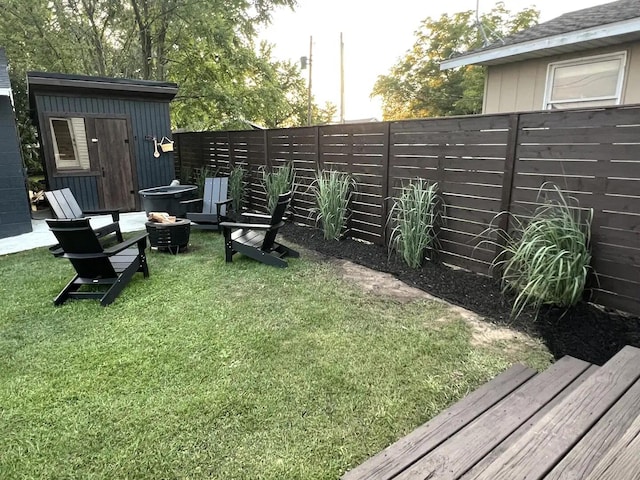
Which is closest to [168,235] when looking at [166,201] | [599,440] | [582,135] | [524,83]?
[166,201]

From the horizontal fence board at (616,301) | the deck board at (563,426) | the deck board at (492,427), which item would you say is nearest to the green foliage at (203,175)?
the horizontal fence board at (616,301)

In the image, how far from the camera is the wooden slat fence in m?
2.78

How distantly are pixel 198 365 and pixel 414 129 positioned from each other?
10.6 feet

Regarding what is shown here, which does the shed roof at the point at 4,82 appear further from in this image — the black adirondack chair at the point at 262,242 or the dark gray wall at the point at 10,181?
the black adirondack chair at the point at 262,242

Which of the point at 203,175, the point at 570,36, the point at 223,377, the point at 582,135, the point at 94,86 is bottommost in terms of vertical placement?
the point at 223,377

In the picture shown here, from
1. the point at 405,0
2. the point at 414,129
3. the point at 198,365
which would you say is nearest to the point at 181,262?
the point at 198,365

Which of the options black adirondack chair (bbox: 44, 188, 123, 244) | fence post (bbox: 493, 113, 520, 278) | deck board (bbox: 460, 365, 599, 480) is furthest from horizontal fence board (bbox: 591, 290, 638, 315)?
black adirondack chair (bbox: 44, 188, 123, 244)

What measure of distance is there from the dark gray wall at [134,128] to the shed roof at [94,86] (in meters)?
0.13

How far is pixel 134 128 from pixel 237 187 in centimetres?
248

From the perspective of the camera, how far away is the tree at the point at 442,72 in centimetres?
1539

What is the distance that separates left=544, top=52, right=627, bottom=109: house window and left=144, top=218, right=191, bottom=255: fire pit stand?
5444 mm

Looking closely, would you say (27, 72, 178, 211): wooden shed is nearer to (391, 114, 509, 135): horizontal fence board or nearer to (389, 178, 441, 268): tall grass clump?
(391, 114, 509, 135): horizontal fence board

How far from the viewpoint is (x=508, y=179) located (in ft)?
11.2

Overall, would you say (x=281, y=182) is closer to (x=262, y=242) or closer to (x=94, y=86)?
(x=262, y=242)
